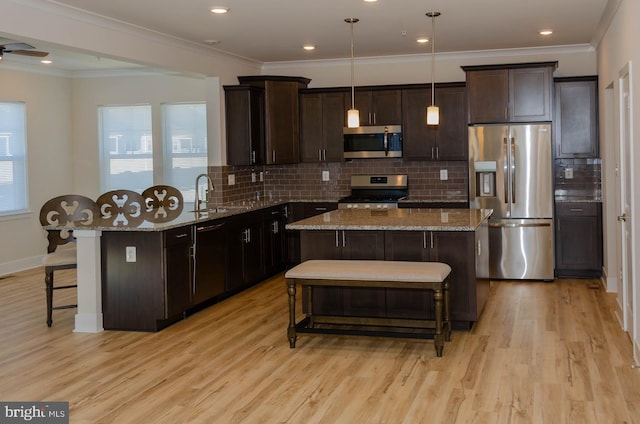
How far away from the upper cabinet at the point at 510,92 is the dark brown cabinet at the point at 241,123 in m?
2.54

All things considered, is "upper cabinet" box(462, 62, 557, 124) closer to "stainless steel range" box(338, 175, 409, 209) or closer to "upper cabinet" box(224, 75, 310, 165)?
"stainless steel range" box(338, 175, 409, 209)

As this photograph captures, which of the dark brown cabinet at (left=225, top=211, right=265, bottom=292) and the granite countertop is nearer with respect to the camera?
the granite countertop

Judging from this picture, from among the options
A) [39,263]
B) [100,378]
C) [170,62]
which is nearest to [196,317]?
[100,378]

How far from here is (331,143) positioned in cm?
928

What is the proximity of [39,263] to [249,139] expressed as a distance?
3.61 metres

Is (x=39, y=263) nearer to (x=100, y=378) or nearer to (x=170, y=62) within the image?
(x=170, y=62)

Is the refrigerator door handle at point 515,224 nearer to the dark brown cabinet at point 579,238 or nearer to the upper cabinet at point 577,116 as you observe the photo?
the dark brown cabinet at point 579,238

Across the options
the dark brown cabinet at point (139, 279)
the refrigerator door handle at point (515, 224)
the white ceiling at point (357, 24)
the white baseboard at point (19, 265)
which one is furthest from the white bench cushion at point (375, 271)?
the white baseboard at point (19, 265)

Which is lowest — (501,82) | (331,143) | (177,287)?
(177,287)

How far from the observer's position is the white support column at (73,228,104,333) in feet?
20.0

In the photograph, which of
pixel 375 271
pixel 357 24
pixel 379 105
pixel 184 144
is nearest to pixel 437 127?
pixel 379 105

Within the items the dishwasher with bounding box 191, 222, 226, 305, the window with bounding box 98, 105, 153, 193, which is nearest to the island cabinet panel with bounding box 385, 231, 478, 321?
the dishwasher with bounding box 191, 222, 226, 305

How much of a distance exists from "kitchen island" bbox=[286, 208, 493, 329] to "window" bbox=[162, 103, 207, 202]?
4.41 meters

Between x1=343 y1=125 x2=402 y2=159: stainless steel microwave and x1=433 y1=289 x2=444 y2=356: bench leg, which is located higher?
x1=343 y1=125 x2=402 y2=159: stainless steel microwave
